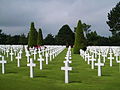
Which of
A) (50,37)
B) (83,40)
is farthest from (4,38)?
(83,40)

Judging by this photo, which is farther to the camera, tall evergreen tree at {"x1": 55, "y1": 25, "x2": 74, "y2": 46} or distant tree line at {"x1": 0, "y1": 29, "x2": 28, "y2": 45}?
tall evergreen tree at {"x1": 55, "y1": 25, "x2": 74, "y2": 46}

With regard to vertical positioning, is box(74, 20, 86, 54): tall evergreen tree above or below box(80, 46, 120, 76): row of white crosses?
above

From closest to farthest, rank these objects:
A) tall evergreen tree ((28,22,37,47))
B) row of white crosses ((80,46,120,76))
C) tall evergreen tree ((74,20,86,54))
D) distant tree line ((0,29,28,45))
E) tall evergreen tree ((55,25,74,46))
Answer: row of white crosses ((80,46,120,76)) → tall evergreen tree ((74,20,86,54)) → tall evergreen tree ((28,22,37,47)) → distant tree line ((0,29,28,45)) → tall evergreen tree ((55,25,74,46))

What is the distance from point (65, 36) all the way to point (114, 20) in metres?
17.8

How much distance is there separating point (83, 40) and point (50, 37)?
180ft

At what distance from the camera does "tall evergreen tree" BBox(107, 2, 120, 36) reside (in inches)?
2862

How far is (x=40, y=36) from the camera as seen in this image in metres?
49.2

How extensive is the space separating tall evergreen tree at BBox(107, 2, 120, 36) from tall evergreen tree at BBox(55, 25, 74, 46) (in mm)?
14805

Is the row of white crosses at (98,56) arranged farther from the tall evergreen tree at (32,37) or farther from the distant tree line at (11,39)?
the distant tree line at (11,39)

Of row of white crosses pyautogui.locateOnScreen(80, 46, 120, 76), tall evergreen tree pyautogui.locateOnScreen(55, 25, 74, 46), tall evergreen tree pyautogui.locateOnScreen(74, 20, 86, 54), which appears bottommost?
row of white crosses pyautogui.locateOnScreen(80, 46, 120, 76)

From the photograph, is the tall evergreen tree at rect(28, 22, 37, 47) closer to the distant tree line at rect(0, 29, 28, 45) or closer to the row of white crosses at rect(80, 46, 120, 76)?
the row of white crosses at rect(80, 46, 120, 76)

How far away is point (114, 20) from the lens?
73000 millimetres

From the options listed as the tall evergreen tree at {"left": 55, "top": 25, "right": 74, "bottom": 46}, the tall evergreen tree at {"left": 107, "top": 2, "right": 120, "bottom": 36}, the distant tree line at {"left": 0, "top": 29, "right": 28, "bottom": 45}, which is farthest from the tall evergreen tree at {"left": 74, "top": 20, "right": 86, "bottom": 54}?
the tall evergreen tree at {"left": 55, "top": 25, "right": 74, "bottom": 46}

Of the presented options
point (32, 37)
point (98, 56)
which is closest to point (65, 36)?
point (32, 37)
